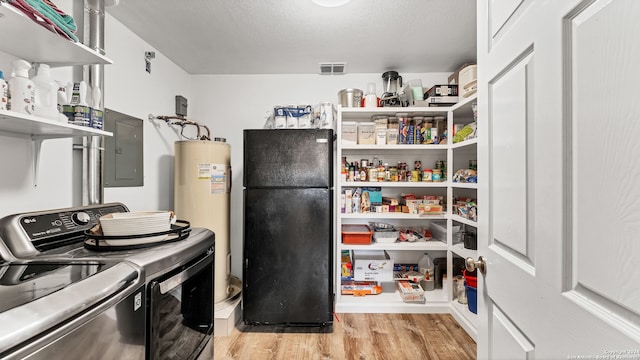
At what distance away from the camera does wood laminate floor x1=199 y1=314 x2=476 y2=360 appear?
1880 mm

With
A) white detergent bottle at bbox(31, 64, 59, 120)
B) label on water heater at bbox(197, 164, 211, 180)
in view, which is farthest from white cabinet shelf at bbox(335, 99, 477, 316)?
white detergent bottle at bbox(31, 64, 59, 120)

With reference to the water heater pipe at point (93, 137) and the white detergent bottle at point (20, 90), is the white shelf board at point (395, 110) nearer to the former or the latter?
the water heater pipe at point (93, 137)

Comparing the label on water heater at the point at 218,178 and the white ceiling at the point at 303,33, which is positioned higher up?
the white ceiling at the point at 303,33

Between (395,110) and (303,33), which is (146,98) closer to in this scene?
(303,33)

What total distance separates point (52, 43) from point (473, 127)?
8.08ft

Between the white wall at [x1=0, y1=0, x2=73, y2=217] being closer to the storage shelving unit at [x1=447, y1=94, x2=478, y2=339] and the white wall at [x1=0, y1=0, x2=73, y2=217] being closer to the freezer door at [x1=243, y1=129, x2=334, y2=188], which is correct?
the freezer door at [x1=243, y1=129, x2=334, y2=188]

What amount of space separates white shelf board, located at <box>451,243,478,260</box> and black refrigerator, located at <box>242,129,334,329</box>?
1.08m

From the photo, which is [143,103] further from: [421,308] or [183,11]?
[421,308]

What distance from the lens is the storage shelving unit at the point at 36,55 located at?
0.94m

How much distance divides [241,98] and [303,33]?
3.52ft

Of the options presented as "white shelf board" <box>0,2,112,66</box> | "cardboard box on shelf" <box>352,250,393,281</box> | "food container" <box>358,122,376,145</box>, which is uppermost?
"white shelf board" <box>0,2,112,66</box>

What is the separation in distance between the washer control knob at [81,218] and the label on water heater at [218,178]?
3.26 ft

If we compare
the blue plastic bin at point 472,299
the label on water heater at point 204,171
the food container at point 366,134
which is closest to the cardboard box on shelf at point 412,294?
the blue plastic bin at point 472,299

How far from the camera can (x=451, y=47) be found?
2.27 meters
